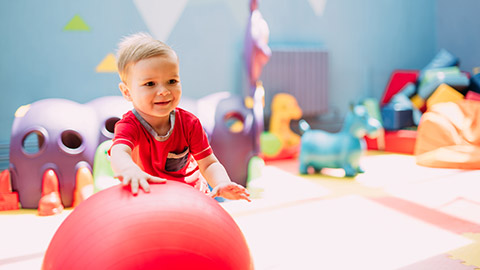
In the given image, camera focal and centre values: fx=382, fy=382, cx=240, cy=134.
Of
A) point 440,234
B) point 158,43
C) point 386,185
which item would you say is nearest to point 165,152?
point 158,43

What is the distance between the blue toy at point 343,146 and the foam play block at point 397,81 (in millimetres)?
2228

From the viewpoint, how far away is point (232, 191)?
49.5 inches

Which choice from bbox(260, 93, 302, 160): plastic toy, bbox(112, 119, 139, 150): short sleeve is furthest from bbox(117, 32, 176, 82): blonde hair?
bbox(260, 93, 302, 160): plastic toy

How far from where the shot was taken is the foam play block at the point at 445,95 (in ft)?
15.5

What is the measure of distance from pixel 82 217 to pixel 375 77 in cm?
576

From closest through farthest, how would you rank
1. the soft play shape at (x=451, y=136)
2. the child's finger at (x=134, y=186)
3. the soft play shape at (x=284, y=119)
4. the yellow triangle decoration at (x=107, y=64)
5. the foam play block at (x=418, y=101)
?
the child's finger at (x=134, y=186)
the soft play shape at (x=451, y=136)
the yellow triangle decoration at (x=107, y=64)
the soft play shape at (x=284, y=119)
the foam play block at (x=418, y=101)

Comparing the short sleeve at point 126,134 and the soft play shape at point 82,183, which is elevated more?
the short sleeve at point 126,134

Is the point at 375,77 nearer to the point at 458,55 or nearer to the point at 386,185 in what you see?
the point at 458,55

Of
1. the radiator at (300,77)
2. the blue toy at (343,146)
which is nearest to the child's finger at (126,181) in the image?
the blue toy at (343,146)

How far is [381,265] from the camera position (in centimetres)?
174

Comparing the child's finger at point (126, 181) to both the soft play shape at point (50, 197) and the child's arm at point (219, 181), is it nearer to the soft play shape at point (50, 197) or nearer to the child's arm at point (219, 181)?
the child's arm at point (219, 181)

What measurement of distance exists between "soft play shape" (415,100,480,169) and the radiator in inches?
59.3

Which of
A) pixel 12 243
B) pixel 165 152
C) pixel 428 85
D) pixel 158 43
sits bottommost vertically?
pixel 12 243

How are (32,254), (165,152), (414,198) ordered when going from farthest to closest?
(414,198), (32,254), (165,152)
